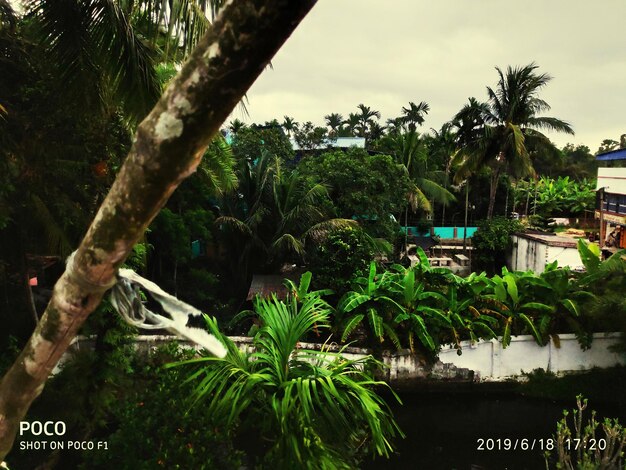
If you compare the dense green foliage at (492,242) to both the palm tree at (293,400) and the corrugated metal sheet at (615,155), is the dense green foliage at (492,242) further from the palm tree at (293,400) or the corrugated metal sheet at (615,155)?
the palm tree at (293,400)

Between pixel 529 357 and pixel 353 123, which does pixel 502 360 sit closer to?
pixel 529 357

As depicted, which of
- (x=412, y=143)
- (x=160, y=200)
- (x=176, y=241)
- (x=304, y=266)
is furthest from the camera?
(x=412, y=143)

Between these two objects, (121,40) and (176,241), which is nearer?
(121,40)

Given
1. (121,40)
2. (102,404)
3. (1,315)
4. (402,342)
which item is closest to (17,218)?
(1,315)

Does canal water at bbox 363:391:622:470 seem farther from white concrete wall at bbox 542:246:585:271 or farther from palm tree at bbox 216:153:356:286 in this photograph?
white concrete wall at bbox 542:246:585:271

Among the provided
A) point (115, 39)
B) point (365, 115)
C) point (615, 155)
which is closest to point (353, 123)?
point (365, 115)

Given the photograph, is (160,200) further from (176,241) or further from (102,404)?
(176,241)

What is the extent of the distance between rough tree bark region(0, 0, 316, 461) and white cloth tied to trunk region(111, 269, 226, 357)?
16 cm

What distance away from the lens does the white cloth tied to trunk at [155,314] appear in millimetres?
1825

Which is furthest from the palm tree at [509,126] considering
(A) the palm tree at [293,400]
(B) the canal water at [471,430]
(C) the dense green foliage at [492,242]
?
→ (A) the palm tree at [293,400]

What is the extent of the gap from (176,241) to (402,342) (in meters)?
5.18

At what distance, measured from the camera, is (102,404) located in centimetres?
587

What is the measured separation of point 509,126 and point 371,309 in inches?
369
